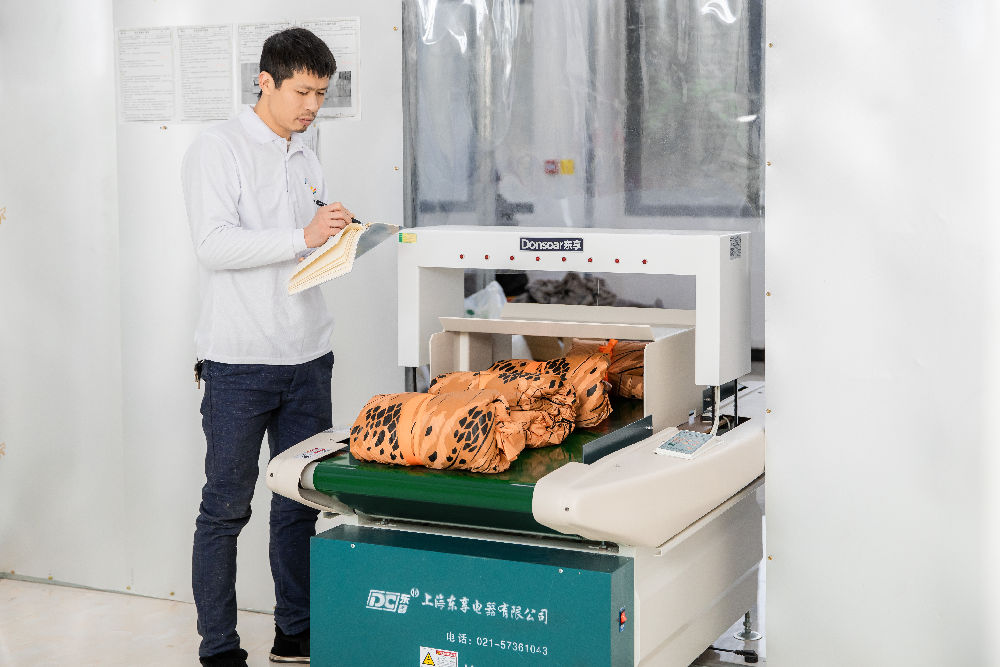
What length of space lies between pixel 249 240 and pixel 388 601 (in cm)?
84

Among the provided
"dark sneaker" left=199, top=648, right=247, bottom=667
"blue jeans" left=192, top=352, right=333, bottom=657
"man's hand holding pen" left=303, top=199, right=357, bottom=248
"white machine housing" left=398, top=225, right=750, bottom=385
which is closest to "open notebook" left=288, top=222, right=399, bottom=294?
"man's hand holding pen" left=303, top=199, right=357, bottom=248

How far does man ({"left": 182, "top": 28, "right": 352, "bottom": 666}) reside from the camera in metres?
2.62

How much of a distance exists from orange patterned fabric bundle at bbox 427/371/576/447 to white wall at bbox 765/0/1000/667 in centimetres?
43

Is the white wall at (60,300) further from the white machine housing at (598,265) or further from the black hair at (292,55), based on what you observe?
the white machine housing at (598,265)

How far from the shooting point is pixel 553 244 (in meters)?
2.57

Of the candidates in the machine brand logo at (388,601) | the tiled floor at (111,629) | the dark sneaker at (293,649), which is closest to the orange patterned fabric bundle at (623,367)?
the tiled floor at (111,629)

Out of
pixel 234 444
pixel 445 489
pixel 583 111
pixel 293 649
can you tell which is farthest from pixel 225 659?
pixel 583 111

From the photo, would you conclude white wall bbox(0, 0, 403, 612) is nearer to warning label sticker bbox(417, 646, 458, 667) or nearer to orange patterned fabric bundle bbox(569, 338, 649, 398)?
orange patterned fabric bundle bbox(569, 338, 649, 398)

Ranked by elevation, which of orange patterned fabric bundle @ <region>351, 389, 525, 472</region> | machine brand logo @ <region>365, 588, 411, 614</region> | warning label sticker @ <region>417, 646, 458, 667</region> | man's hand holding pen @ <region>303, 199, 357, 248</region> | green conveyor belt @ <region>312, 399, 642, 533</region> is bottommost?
warning label sticker @ <region>417, 646, 458, 667</region>

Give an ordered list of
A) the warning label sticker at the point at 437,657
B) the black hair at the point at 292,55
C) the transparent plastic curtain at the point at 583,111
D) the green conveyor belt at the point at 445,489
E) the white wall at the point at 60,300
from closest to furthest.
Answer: the green conveyor belt at the point at 445,489
the warning label sticker at the point at 437,657
the black hair at the point at 292,55
the transparent plastic curtain at the point at 583,111
the white wall at the point at 60,300

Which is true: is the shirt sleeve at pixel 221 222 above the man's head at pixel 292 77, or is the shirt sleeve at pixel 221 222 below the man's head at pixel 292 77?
below

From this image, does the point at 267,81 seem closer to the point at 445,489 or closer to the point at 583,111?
the point at 583,111

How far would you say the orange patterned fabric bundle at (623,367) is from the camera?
2830 millimetres

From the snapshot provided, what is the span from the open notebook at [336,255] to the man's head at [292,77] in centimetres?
33
